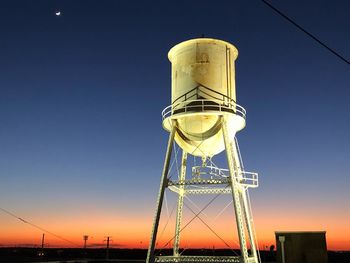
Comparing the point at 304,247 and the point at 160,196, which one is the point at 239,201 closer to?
the point at 160,196

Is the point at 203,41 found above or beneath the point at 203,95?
above

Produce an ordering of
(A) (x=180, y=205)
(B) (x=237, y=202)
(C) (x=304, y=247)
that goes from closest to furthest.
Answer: (C) (x=304, y=247) < (B) (x=237, y=202) < (A) (x=180, y=205)

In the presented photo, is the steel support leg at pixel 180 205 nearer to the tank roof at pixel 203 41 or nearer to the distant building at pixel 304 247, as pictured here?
the tank roof at pixel 203 41

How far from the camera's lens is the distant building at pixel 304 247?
9.64m

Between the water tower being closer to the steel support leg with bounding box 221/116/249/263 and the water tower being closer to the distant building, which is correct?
the steel support leg with bounding box 221/116/249/263

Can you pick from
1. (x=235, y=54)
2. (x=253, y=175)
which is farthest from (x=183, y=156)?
(x=235, y=54)

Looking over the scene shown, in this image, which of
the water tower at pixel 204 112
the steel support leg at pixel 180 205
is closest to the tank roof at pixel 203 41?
the water tower at pixel 204 112

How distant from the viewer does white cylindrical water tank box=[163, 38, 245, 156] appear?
84.5 feet

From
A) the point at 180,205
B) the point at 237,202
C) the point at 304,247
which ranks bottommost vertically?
the point at 304,247

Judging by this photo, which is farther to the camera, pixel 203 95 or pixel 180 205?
pixel 180 205

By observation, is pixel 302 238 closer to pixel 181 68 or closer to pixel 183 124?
pixel 183 124

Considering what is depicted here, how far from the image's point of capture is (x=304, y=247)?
32.4ft

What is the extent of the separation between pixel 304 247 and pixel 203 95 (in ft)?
54.8

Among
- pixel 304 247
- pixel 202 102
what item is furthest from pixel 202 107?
pixel 304 247
